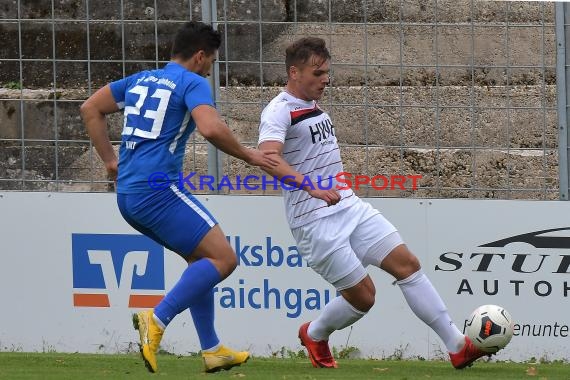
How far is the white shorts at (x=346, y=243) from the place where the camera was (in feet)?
26.2

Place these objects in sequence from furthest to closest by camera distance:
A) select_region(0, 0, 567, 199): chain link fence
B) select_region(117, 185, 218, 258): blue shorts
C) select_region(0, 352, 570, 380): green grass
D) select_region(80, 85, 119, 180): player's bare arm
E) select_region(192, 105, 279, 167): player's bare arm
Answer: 1. select_region(0, 0, 567, 199): chain link fence
2. select_region(80, 85, 119, 180): player's bare arm
3. select_region(0, 352, 570, 380): green grass
4. select_region(117, 185, 218, 258): blue shorts
5. select_region(192, 105, 279, 167): player's bare arm

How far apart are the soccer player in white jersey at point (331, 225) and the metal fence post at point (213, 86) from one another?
2.10 meters

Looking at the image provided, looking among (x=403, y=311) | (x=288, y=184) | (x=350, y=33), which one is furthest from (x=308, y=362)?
(x=350, y=33)

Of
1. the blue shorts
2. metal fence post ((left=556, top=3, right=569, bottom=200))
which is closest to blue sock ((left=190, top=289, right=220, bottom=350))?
the blue shorts

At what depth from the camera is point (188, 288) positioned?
743cm

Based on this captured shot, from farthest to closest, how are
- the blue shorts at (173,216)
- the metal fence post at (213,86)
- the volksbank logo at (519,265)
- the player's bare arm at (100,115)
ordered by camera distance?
the metal fence post at (213,86) < the volksbank logo at (519,265) < the player's bare arm at (100,115) < the blue shorts at (173,216)

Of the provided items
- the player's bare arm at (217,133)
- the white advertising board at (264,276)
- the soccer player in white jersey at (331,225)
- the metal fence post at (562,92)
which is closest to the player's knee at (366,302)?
the soccer player in white jersey at (331,225)

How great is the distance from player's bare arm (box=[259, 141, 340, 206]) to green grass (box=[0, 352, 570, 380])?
1.00 metres

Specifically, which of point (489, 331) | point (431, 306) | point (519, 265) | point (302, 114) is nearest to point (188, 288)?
point (302, 114)

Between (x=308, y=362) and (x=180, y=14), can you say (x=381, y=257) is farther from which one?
(x=180, y=14)

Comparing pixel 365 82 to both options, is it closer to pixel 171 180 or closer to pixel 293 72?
pixel 293 72

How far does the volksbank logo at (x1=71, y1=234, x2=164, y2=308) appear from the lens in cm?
1002

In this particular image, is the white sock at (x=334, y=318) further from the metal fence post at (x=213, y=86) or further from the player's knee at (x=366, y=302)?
the metal fence post at (x=213, y=86)

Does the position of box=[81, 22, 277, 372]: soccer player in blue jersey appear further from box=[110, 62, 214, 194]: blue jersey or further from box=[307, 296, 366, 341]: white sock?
box=[307, 296, 366, 341]: white sock
